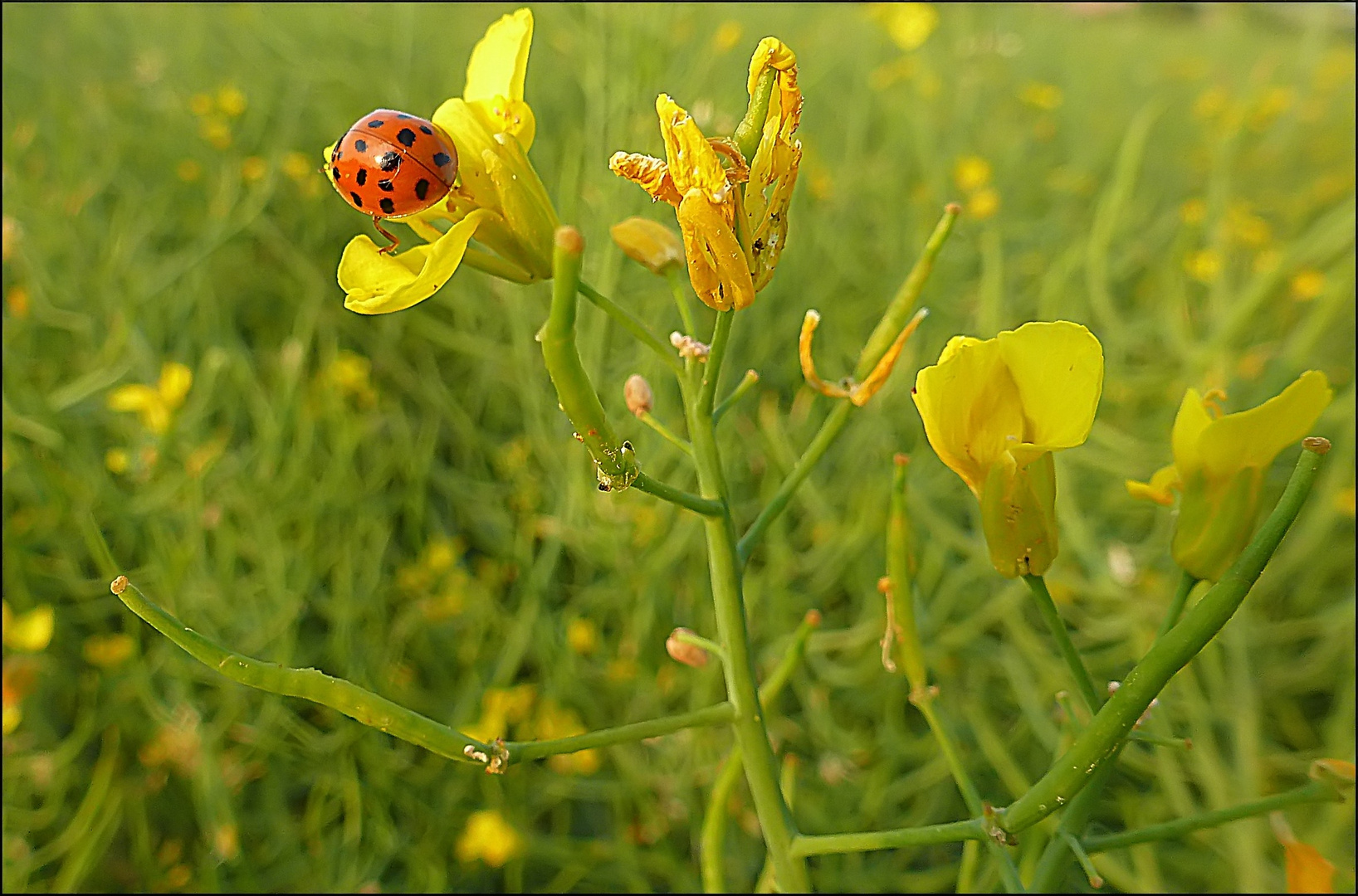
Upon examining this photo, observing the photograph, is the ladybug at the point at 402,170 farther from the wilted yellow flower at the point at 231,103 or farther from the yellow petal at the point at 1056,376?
the wilted yellow flower at the point at 231,103

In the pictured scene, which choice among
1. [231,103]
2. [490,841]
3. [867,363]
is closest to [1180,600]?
[867,363]

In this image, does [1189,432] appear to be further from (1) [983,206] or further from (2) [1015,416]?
(1) [983,206]

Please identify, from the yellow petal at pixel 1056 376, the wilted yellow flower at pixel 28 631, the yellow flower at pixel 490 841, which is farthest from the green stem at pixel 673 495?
the wilted yellow flower at pixel 28 631

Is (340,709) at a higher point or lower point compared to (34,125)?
lower

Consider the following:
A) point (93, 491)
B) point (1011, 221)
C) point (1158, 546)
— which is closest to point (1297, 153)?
point (1011, 221)

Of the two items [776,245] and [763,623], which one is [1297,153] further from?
[776,245]

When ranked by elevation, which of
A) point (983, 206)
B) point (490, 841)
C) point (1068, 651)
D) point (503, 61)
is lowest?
point (490, 841)

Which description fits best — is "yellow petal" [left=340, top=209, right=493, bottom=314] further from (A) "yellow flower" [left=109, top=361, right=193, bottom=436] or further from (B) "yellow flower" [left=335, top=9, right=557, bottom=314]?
(A) "yellow flower" [left=109, top=361, right=193, bottom=436]
